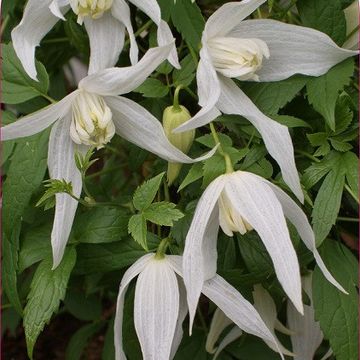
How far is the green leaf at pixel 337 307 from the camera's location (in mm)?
994

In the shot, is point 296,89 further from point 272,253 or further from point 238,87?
point 272,253

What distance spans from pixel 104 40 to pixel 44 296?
12.9 inches

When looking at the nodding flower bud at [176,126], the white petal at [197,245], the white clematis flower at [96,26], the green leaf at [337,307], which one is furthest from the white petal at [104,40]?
the green leaf at [337,307]

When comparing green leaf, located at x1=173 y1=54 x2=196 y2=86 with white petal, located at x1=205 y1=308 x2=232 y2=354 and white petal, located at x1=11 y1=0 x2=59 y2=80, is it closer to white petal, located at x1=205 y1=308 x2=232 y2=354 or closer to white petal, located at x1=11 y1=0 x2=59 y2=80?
white petal, located at x1=11 y1=0 x2=59 y2=80

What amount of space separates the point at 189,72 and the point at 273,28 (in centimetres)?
12

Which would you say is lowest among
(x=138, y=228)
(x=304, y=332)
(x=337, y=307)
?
(x=304, y=332)

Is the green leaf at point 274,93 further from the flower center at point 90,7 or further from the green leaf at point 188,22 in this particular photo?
the flower center at point 90,7

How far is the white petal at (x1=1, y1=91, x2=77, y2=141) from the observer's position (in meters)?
0.81

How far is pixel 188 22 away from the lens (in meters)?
0.94

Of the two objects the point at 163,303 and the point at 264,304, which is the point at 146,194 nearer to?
the point at 163,303

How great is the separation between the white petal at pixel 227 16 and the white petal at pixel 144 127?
122 mm

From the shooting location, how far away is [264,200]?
2.73 ft

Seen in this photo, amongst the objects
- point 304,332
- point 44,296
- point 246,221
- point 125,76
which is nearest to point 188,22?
point 125,76

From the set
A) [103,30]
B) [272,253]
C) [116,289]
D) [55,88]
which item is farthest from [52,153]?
[55,88]
